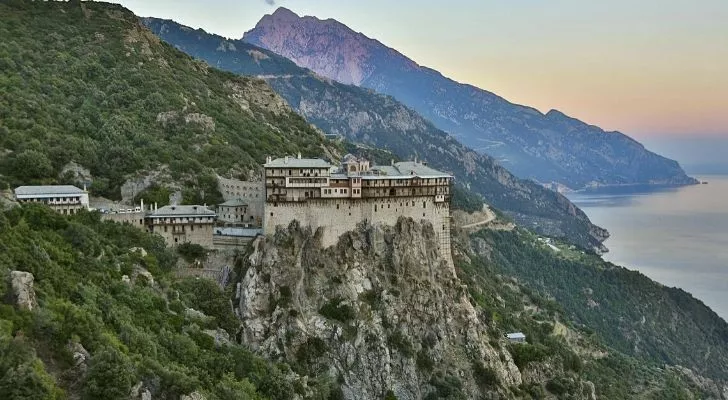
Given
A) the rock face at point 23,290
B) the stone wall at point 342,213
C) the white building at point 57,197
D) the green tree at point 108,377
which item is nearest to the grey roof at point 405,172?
the stone wall at point 342,213

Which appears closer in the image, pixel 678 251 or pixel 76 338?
pixel 76 338

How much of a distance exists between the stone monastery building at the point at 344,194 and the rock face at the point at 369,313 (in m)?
0.96

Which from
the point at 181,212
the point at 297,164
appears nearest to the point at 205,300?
the point at 181,212

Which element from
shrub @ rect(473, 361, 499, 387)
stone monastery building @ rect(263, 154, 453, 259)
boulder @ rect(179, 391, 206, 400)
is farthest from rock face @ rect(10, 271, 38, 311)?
shrub @ rect(473, 361, 499, 387)

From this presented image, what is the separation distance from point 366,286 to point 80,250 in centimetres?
2123

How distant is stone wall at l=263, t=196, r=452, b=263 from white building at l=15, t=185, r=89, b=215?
42.4ft

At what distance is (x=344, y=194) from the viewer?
2078 inches

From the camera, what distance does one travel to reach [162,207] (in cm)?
5212

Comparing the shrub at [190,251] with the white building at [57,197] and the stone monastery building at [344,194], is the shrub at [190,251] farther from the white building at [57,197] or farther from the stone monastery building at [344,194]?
the white building at [57,197]

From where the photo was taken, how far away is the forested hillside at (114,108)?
5897 centimetres

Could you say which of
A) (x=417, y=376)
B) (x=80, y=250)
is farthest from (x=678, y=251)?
(x=80, y=250)

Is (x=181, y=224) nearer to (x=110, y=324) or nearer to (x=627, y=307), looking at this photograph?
(x=110, y=324)

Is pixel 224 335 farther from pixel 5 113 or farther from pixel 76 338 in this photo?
pixel 5 113

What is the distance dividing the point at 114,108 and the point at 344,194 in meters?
32.7
